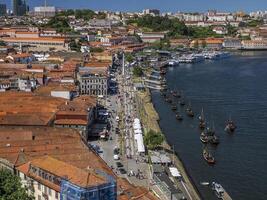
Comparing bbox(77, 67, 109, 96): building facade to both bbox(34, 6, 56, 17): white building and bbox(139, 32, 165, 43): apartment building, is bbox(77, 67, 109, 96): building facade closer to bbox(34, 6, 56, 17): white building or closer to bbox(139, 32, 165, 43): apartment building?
bbox(139, 32, 165, 43): apartment building

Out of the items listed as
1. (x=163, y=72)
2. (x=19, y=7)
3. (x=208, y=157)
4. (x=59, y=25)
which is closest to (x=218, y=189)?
(x=208, y=157)

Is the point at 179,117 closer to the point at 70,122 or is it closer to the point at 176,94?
the point at 176,94

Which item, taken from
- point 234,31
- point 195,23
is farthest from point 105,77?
point 195,23

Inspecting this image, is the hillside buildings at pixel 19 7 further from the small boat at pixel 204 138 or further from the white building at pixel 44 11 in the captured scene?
the small boat at pixel 204 138

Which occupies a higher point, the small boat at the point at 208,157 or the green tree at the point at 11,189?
the green tree at the point at 11,189

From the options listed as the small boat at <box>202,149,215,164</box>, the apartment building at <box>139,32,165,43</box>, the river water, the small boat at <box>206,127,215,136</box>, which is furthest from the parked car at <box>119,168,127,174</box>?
the apartment building at <box>139,32,165,43</box>

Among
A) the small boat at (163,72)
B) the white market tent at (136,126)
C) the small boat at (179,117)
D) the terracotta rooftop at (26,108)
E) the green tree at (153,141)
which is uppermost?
the terracotta rooftop at (26,108)

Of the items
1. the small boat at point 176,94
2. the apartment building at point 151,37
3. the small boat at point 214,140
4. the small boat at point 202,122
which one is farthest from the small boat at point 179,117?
the apartment building at point 151,37
